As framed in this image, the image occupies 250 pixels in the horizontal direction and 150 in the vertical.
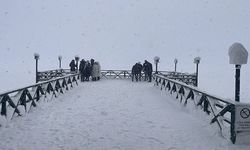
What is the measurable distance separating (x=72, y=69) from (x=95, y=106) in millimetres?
18617

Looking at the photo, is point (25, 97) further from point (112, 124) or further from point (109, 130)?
point (109, 130)

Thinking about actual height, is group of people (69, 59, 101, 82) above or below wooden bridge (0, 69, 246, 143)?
above

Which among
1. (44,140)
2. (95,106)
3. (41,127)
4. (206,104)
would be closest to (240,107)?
(206,104)

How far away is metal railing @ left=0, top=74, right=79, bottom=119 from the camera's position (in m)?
9.01

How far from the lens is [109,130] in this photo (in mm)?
8836

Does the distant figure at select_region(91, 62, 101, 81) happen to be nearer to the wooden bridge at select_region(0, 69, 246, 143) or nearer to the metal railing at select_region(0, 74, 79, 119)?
the wooden bridge at select_region(0, 69, 246, 143)

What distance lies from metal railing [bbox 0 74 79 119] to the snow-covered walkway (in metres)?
0.25

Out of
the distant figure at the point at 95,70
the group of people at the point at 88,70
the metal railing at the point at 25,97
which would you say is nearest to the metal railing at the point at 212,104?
the metal railing at the point at 25,97

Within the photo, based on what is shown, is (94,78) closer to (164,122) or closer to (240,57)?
(164,122)

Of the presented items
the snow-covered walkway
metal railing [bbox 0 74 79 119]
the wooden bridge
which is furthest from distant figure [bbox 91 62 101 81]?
the snow-covered walkway

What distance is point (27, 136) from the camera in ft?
26.3

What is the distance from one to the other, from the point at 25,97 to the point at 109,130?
11.0ft

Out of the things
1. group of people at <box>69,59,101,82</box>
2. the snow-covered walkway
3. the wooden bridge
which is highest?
group of people at <box>69,59,101,82</box>

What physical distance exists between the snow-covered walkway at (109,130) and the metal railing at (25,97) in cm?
25
